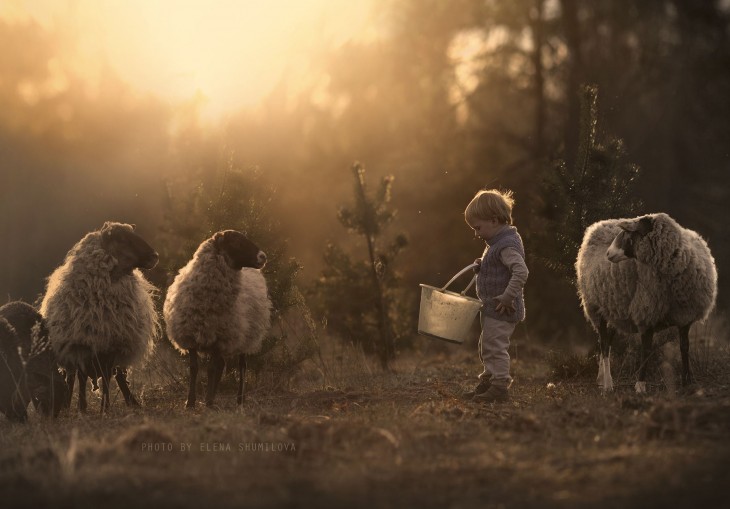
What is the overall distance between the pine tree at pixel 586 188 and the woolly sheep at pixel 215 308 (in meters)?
3.90

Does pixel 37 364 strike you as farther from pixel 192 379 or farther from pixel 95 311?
pixel 192 379

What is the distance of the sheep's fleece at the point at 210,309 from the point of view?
8586mm

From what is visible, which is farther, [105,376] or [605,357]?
[605,357]

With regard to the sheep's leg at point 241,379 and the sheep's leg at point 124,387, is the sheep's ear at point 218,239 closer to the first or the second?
the sheep's leg at point 241,379

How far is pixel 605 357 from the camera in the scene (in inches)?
352

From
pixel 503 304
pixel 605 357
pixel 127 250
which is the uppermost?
pixel 127 250

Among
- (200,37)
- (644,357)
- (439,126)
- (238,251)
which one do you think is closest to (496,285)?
(644,357)

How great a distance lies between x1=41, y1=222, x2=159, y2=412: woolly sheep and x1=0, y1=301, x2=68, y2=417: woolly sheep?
144 mm

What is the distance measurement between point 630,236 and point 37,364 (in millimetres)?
6281

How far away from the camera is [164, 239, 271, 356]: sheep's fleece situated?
859 cm

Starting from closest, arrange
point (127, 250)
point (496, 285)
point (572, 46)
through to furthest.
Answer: point (496, 285) < point (127, 250) < point (572, 46)

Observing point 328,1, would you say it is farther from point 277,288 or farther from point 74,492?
point 74,492

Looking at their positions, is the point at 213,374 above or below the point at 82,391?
above

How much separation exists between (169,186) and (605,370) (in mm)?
7523
